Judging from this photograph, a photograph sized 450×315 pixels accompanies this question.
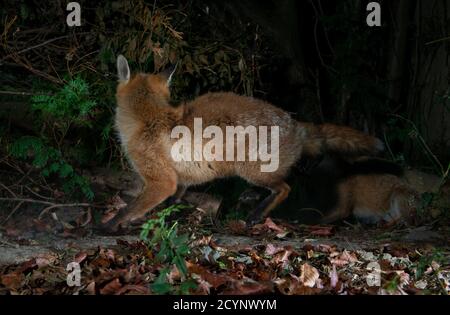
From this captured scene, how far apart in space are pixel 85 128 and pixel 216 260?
360 cm

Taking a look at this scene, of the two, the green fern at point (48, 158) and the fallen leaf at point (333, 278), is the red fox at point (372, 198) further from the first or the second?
the fallen leaf at point (333, 278)

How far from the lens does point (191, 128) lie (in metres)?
6.48

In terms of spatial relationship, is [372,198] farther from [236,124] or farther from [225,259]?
[225,259]

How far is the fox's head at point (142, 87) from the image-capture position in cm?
659

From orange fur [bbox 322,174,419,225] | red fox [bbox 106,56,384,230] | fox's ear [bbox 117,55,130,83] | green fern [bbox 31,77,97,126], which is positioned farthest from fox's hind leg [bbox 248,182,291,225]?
green fern [bbox 31,77,97,126]

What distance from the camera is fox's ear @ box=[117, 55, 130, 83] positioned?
655 centimetres

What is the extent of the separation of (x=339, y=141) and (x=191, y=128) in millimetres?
1750

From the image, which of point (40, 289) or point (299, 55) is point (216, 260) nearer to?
point (40, 289)

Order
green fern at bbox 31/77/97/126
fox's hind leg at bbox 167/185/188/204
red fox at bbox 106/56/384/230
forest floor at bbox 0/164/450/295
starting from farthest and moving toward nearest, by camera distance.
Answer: fox's hind leg at bbox 167/185/188/204
green fern at bbox 31/77/97/126
red fox at bbox 106/56/384/230
forest floor at bbox 0/164/450/295

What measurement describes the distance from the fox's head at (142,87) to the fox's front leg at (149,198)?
32.8 inches

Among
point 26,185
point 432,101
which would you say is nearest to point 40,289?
point 26,185

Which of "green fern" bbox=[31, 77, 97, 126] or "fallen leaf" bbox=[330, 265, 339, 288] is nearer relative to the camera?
"fallen leaf" bbox=[330, 265, 339, 288]

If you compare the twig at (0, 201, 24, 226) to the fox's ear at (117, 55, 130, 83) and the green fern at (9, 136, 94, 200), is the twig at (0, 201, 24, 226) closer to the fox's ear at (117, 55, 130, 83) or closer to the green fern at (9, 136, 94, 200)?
the green fern at (9, 136, 94, 200)
